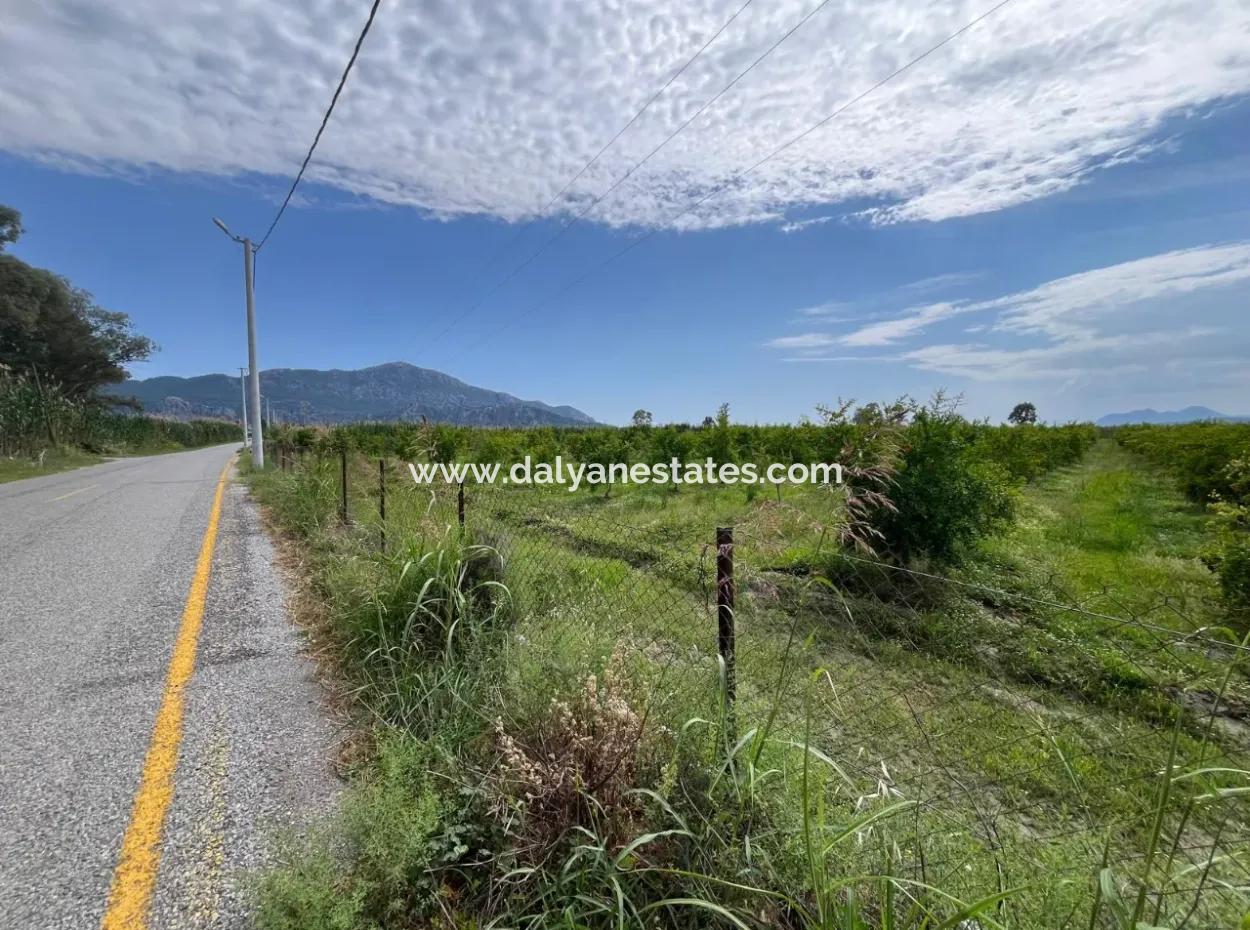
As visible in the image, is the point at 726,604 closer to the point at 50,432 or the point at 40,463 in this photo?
the point at 40,463

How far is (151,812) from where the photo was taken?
7.59 feet

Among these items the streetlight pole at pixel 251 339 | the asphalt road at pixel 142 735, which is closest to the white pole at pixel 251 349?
the streetlight pole at pixel 251 339

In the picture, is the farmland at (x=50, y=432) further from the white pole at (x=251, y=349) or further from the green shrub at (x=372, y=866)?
the green shrub at (x=372, y=866)

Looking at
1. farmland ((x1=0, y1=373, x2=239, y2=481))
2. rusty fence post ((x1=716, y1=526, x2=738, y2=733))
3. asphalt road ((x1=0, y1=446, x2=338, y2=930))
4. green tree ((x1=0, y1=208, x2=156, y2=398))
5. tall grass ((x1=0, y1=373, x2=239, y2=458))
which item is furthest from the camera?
green tree ((x1=0, y1=208, x2=156, y2=398))

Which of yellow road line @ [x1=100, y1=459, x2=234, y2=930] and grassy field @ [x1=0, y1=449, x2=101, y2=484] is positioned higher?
yellow road line @ [x1=100, y1=459, x2=234, y2=930]

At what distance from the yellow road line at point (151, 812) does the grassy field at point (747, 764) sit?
0.51 metres

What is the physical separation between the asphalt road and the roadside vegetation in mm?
17606

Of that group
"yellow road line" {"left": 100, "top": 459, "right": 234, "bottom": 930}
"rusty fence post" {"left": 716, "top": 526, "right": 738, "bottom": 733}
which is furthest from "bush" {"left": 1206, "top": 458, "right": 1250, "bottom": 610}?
"yellow road line" {"left": 100, "top": 459, "right": 234, "bottom": 930}

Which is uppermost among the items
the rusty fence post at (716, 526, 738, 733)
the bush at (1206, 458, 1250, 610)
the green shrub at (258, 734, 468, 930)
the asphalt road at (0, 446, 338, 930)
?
the rusty fence post at (716, 526, 738, 733)

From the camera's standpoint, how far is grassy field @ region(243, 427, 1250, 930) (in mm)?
1709

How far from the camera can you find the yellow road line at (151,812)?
1878mm

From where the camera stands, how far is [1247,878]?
1.74 m

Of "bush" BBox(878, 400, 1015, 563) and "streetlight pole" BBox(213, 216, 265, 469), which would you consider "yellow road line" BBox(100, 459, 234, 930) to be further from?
"streetlight pole" BBox(213, 216, 265, 469)

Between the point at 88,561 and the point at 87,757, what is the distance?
193 inches
